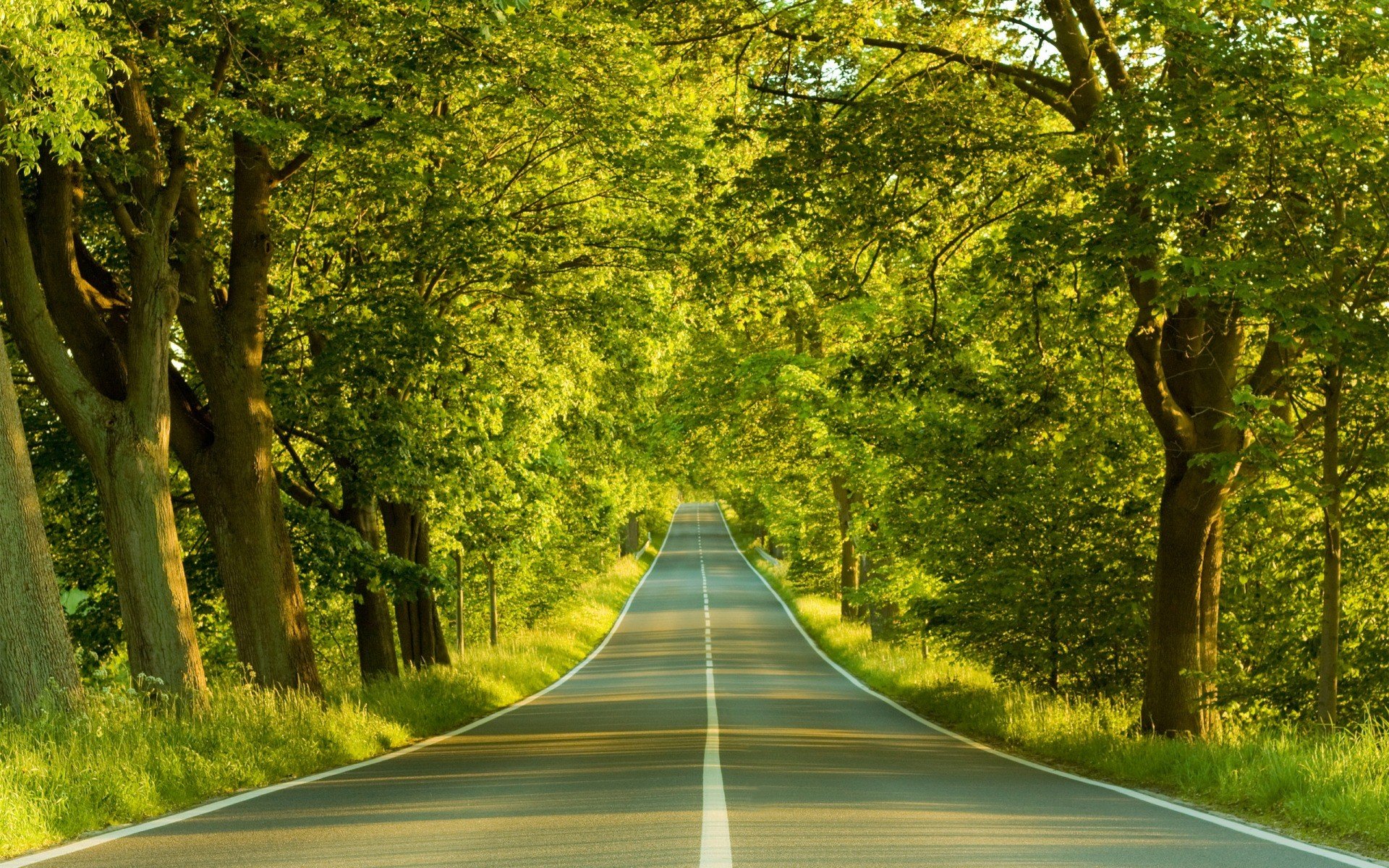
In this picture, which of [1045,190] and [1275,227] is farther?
[1045,190]

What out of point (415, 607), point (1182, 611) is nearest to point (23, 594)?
point (1182, 611)

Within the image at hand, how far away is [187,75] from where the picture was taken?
1140cm

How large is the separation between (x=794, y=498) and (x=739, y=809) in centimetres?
3727

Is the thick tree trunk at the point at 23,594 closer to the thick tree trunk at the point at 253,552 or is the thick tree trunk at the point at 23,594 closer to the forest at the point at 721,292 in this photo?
the forest at the point at 721,292

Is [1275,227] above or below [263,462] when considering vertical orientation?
above

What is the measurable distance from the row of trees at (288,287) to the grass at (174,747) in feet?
2.39

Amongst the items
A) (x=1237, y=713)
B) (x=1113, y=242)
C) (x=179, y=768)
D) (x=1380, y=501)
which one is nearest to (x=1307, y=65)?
(x=1113, y=242)

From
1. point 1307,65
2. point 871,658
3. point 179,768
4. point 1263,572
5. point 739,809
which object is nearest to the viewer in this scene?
point 739,809

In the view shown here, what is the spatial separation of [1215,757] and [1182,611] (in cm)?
287

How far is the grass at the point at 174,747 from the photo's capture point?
8.23 metres

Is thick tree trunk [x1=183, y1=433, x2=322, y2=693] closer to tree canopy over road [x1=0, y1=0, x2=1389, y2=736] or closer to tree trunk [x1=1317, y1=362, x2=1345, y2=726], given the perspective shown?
tree canopy over road [x1=0, y1=0, x2=1389, y2=736]

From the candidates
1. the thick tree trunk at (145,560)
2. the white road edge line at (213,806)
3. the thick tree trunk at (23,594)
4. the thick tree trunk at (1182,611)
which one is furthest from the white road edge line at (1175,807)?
the thick tree trunk at (145,560)

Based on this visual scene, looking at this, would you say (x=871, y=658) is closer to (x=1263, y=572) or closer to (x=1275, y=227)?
(x=1263, y=572)

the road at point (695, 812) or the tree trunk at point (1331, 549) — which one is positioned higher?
the tree trunk at point (1331, 549)
